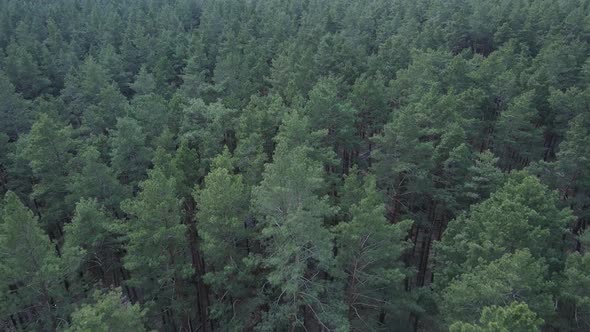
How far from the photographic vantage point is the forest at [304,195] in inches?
763

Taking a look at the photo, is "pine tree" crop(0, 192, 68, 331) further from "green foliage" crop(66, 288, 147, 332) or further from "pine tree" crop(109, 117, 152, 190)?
"pine tree" crop(109, 117, 152, 190)

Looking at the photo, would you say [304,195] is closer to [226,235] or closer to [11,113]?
[226,235]

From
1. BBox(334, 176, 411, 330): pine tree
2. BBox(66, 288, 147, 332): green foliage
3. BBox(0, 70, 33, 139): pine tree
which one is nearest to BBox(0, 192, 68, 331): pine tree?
BBox(66, 288, 147, 332): green foliage

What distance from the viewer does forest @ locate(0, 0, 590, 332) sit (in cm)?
1938

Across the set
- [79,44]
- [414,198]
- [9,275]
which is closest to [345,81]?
[414,198]

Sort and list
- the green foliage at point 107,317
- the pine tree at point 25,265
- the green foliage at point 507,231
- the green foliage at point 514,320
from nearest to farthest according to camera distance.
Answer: the green foliage at point 514,320, the green foliage at point 107,317, the pine tree at point 25,265, the green foliage at point 507,231

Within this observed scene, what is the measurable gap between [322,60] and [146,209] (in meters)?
28.5

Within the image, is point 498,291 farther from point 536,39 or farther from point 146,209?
point 536,39

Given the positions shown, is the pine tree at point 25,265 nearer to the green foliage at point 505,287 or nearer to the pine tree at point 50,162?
the pine tree at point 50,162

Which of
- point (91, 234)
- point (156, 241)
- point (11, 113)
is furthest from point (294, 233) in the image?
point (11, 113)

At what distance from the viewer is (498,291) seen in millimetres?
17391

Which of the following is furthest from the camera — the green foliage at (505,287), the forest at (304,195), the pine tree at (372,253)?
the pine tree at (372,253)

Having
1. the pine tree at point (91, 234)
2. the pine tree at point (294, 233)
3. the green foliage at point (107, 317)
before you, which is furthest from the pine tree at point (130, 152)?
the green foliage at point (107, 317)

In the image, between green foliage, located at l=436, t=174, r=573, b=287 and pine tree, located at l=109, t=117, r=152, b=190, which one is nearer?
green foliage, located at l=436, t=174, r=573, b=287
